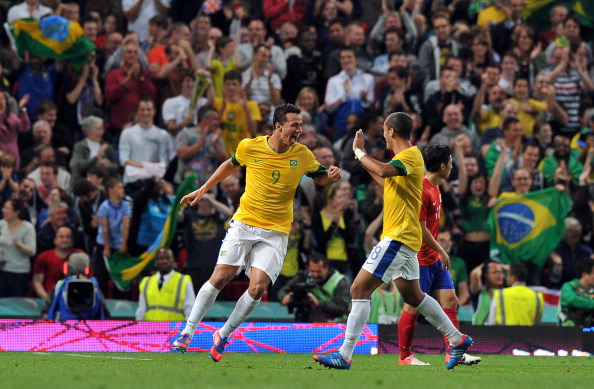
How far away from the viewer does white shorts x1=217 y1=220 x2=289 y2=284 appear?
11312mm

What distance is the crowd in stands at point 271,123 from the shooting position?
1722cm

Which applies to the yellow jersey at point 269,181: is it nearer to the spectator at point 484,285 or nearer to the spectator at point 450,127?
the spectator at point 484,285

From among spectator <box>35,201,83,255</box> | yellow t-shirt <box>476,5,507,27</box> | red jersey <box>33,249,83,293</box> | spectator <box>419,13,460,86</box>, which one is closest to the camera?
red jersey <box>33,249,83,293</box>

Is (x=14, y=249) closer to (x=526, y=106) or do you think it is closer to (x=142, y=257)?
(x=142, y=257)

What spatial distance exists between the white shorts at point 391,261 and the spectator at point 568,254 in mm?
8499

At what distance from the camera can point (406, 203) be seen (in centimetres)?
1031

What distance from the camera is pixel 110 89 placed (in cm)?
1936

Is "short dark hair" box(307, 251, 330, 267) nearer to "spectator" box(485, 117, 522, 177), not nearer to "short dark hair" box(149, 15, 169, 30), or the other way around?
"spectator" box(485, 117, 522, 177)

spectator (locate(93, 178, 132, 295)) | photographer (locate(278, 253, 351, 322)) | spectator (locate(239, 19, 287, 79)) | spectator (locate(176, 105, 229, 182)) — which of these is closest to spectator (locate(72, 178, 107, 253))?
spectator (locate(93, 178, 132, 295))

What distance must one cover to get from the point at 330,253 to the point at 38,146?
16.6 feet

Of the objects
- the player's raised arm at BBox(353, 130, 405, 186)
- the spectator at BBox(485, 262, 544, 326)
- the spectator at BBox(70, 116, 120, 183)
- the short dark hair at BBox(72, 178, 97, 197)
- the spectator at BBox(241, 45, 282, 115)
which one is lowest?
the spectator at BBox(485, 262, 544, 326)

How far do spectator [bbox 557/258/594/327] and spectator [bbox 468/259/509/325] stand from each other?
3.48 ft

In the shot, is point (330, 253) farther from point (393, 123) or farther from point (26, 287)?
point (393, 123)

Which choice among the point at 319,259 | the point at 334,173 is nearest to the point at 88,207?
the point at 319,259
